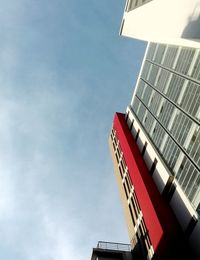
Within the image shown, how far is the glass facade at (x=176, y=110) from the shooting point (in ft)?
103

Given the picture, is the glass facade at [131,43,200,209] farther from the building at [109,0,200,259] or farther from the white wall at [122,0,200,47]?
the white wall at [122,0,200,47]

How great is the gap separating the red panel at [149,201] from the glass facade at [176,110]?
2.63m

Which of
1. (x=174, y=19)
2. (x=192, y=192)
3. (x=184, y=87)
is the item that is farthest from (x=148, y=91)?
(x=192, y=192)

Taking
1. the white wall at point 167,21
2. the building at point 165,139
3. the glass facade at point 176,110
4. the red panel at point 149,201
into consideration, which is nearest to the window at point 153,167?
the building at point 165,139

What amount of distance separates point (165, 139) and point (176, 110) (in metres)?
3.47

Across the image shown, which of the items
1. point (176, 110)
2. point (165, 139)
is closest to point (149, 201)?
point (165, 139)

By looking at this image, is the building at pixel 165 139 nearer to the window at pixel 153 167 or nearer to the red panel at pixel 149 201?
the red panel at pixel 149 201

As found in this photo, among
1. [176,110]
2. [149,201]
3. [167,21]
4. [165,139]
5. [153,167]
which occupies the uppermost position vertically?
[167,21]

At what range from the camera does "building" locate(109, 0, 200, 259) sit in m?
29.0

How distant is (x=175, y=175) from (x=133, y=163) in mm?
8992

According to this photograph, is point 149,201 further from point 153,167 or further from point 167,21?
point 167,21

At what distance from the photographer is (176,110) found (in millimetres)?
37562

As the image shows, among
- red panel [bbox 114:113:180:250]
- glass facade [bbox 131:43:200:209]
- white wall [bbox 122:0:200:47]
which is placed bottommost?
red panel [bbox 114:113:180:250]

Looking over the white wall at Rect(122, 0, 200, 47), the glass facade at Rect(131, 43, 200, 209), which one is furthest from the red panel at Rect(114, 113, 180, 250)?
the white wall at Rect(122, 0, 200, 47)
